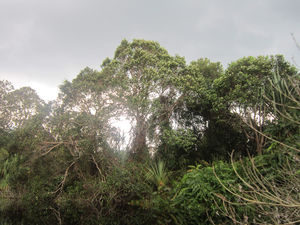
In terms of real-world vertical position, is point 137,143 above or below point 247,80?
below

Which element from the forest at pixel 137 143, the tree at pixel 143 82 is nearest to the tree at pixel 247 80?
the forest at pixel 137 143

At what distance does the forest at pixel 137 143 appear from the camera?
5.49 metres

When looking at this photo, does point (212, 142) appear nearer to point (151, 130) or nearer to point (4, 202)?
point (151, 130)

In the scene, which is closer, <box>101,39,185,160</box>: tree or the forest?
the forest

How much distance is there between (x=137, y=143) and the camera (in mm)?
9789

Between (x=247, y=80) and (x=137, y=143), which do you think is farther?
(x=137, y=143)

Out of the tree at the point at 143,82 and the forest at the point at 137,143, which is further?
the tree at the point at 143,82

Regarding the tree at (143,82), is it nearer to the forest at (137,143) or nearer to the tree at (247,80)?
the forest at (137,143)

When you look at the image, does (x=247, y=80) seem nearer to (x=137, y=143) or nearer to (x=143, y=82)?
(x=143, y=82)

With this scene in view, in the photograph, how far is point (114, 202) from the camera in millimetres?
6148

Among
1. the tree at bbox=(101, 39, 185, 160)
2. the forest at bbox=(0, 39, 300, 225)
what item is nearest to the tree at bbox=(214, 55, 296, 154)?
the forest at bbox=(0, 39, 300, 225)

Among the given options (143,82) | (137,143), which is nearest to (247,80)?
(143,82)

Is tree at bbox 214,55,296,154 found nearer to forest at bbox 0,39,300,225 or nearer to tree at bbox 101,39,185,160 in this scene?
forest at bbox 0,39,300,225

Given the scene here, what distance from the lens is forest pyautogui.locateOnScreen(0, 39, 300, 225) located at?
5.49 meters
